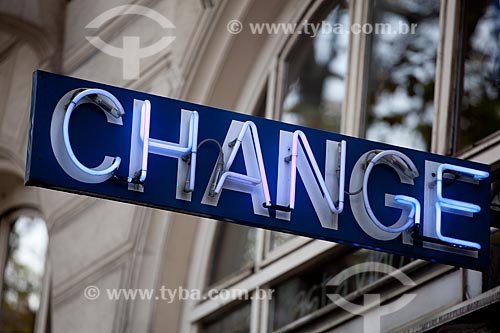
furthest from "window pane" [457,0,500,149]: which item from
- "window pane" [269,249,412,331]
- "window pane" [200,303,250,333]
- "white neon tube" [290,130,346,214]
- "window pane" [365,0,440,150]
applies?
"window pane" [200,303,250,333]

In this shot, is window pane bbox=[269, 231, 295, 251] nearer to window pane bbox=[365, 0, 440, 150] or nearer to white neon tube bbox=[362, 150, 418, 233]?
window pane bbox=[365, 0, 440, 150]

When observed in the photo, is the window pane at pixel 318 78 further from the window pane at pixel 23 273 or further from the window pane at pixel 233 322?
the window pane at pixel 23 273

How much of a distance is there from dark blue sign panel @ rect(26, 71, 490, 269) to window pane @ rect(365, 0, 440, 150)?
1442 mm

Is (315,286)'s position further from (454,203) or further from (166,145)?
(166,145)

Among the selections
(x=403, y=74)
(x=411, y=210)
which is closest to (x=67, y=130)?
(x=411, y=210)

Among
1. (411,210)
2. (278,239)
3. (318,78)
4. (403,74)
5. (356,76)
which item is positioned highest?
(318,78)

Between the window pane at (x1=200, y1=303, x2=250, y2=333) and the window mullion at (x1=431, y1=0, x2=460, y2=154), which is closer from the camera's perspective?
the window mullion at (x1=431, y1=0, x2=460, y2=154)

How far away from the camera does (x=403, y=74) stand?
7859 mm

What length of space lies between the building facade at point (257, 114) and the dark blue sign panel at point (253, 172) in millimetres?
349

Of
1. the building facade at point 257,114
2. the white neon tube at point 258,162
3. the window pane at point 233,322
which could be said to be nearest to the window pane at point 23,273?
the building facade at point 257,114

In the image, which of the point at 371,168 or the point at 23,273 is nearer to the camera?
the point at 371,168

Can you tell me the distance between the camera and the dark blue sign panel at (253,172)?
218 inches

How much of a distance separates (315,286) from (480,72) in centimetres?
184

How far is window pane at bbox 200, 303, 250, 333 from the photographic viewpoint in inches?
346
